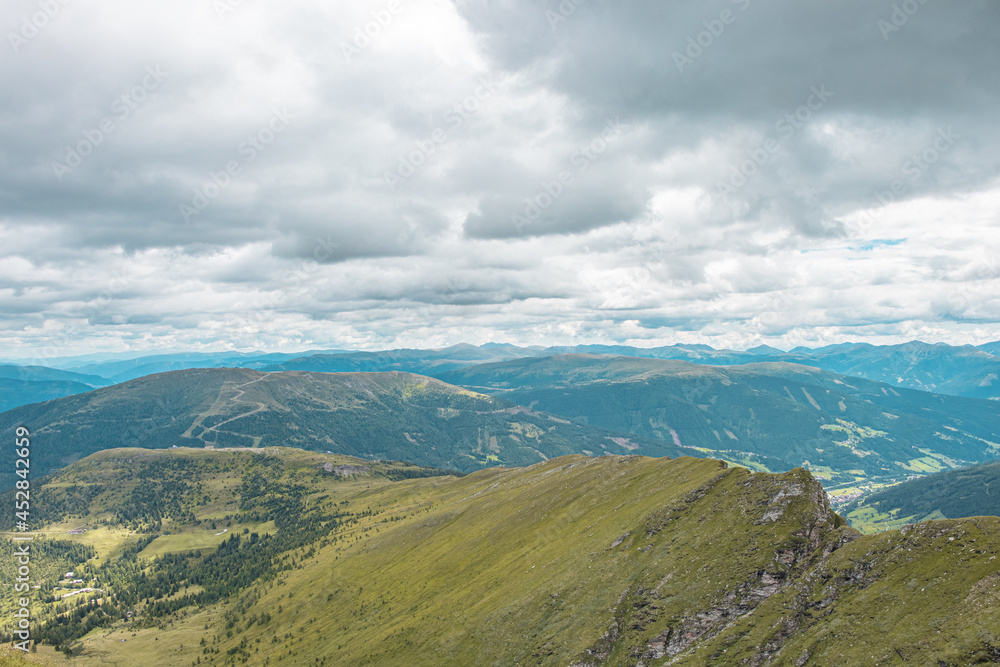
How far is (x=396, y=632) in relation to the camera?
429 ft

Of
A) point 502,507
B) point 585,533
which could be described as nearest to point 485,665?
point 585,533

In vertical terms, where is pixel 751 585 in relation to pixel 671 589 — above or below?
above

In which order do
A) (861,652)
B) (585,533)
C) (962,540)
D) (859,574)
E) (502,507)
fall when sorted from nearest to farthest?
(861,652)
(962,540)
(859,574)
(585,533)
(502,507)

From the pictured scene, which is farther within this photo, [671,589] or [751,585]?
[671,589]

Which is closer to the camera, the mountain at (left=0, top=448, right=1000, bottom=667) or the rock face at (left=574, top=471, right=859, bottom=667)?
the mountain at (left=0, top=448, right=1000, bottom=667)

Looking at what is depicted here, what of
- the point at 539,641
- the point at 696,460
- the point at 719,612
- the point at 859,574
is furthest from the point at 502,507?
the point at 859,574

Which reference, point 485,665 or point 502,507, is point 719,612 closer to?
point 485,665

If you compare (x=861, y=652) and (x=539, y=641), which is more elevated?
(x=861, y=652)

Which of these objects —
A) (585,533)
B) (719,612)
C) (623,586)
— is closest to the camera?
(719,612)

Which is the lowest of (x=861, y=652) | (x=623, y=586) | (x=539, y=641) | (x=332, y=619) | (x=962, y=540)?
(x=332, y=619)

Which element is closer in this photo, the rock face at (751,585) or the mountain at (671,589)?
the mountain at (671,589)

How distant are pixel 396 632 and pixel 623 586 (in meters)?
68.6

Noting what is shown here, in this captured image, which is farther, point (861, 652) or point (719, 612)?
point (719, 612)

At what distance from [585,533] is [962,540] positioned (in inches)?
3050
